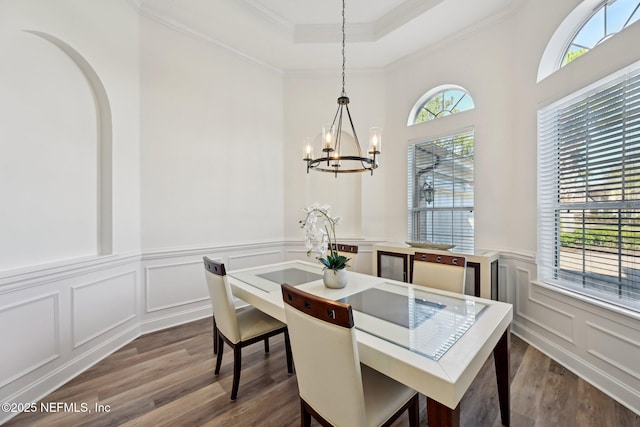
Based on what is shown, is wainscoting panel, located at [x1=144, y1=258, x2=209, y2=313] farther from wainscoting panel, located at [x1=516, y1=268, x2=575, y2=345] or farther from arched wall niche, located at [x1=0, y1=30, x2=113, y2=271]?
wainscoting panel, located at [x1=516, y1=268, x2=575, y2=345]

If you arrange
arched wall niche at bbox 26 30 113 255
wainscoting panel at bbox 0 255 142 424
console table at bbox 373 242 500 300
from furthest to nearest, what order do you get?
1. console table at bbox 373 242 500 300
2. arched wall niche at bbox 26 30 113 255
3. wainscoting panel at bbox 0 255 142 424

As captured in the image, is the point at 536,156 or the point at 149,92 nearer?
the point at 536,156

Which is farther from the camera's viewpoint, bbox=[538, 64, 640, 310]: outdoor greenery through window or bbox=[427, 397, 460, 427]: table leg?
bbox=[538, 64, 640, 310]: outdoor greenery through window

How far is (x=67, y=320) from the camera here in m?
2.16

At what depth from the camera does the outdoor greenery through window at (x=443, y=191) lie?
3.35 m

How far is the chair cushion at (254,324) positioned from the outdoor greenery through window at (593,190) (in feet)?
8.29

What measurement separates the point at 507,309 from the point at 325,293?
3.62ft

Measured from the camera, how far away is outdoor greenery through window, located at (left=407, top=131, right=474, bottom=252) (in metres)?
3.35

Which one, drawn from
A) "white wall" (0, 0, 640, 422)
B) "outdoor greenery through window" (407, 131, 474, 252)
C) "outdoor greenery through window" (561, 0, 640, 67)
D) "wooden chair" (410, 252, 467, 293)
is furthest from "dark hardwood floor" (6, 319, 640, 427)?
"outdoor greenery through window" (561, 0, 640, 67)

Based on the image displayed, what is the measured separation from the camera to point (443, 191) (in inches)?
140

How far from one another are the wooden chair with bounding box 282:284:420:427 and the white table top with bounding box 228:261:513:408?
0.55 feet

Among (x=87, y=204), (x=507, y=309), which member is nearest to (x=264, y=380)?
(x=507, y=309)

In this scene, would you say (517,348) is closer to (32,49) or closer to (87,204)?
(87,204)

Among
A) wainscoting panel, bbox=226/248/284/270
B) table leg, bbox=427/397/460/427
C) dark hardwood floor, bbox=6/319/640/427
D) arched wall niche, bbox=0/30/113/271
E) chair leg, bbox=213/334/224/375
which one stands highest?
arched wall niche, bbox=0/30/113/271
